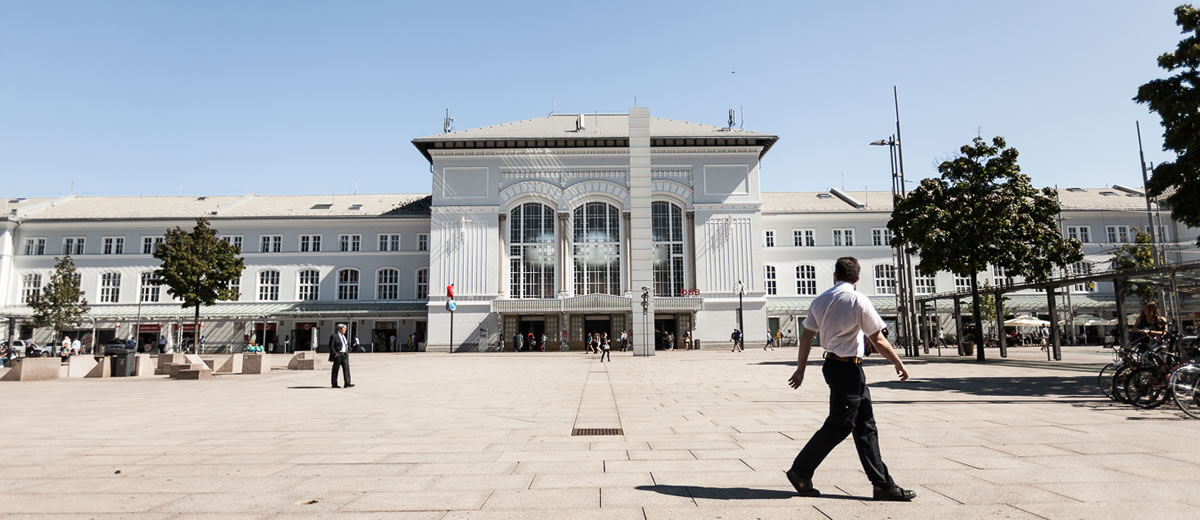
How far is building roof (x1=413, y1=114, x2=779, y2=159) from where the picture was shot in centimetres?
5000

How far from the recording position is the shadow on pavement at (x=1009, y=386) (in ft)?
41.0

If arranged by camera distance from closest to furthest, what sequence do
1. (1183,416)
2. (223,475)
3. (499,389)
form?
(223,475) → (1183,416) → (499,389)

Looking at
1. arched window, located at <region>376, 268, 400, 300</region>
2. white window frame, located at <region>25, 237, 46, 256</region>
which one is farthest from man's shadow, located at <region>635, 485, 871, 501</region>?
white window frame, located at <region>25, 237, 46, 256</region>

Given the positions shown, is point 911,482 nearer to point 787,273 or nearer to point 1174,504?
point 1174,504

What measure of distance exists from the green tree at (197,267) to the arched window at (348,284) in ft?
39.6

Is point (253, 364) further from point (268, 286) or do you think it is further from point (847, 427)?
point (268, 286)

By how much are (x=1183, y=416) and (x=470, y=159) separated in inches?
1836

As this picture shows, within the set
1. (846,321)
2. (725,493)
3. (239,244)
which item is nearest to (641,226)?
(846,321)

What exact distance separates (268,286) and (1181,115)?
55.9 meters

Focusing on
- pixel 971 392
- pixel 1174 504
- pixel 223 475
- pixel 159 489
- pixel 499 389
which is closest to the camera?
pixel 1174 504

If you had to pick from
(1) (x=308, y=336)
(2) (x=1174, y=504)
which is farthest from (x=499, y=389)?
(1) (x=308, y=336)

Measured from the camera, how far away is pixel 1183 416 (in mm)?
8766

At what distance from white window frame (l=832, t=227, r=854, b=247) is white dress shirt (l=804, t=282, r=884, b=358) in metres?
54.9

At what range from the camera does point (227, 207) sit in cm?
5866
